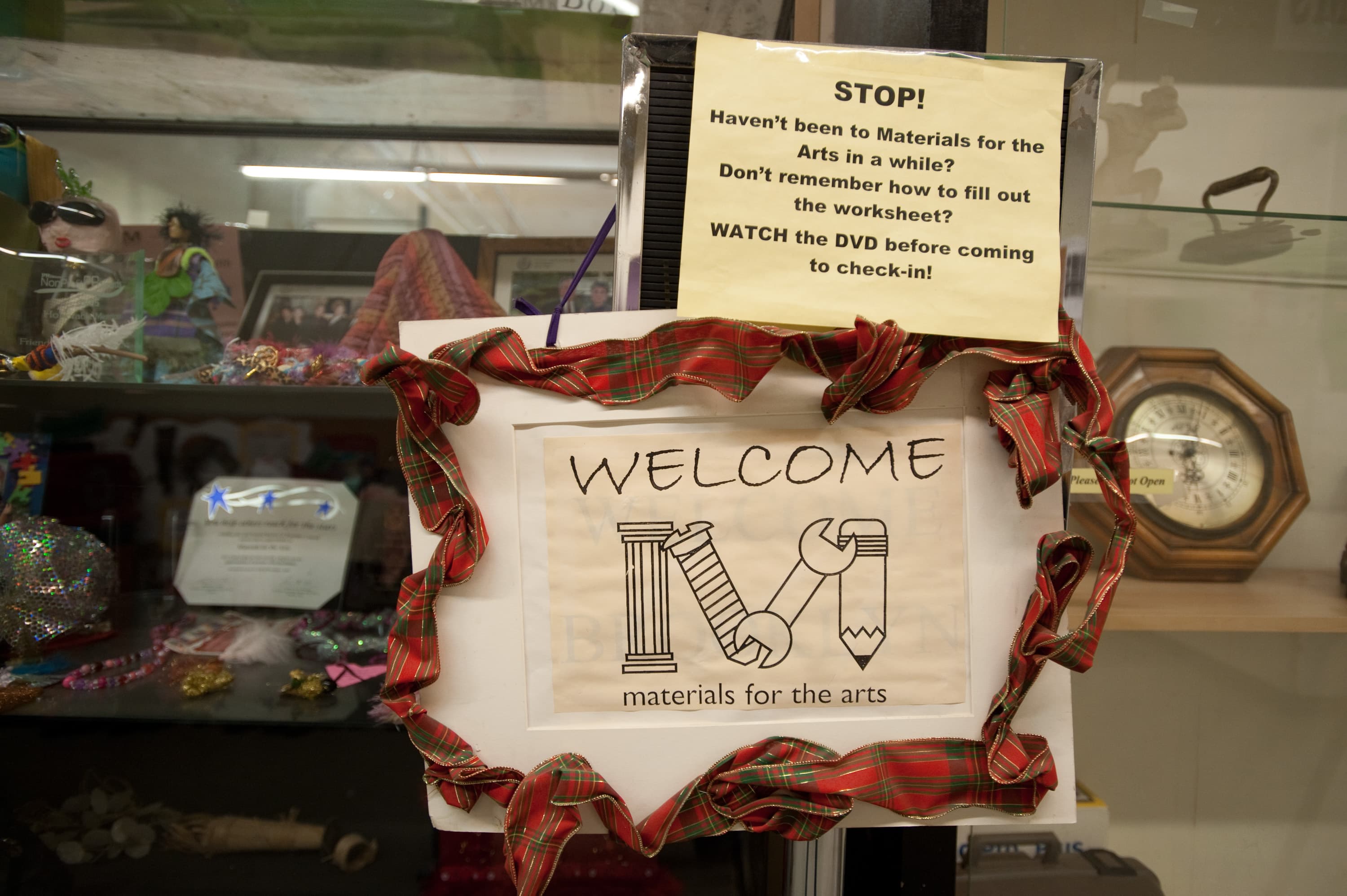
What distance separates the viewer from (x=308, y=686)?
760 millimetres

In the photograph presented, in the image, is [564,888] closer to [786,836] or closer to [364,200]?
[786,836]

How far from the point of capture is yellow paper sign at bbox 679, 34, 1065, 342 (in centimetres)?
41

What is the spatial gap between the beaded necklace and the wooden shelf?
95 centimetres

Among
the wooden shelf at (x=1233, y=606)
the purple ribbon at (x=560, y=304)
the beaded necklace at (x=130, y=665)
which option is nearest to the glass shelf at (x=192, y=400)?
the beaded necklace at (x=130, y=665)

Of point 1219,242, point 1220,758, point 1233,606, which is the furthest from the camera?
point 1220,758

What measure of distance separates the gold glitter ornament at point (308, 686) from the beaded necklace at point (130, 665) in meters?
0.16

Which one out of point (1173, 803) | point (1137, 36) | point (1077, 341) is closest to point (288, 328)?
point (1077, 341)

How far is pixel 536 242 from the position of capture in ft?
2.76

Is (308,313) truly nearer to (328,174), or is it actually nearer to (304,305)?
(304,305)

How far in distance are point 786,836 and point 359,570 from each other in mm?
614

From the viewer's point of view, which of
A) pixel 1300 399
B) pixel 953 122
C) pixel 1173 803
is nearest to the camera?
pixel 953 122

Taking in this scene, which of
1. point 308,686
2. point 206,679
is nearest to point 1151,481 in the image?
point 308,686

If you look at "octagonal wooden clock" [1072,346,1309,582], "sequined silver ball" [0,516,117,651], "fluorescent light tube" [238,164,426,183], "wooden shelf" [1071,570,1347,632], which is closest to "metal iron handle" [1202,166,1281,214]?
"octagonal wooden clock" [1072,346,1309,582]

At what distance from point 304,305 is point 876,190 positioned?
2.26 feet
